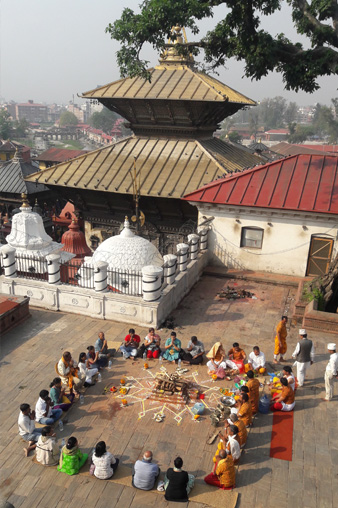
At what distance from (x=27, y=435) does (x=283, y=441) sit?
5.25 m

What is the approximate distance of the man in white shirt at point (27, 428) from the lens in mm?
8688

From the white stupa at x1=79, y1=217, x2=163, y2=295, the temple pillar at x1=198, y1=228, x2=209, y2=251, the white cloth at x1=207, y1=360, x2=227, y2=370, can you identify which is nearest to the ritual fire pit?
the white cloth at x1=207, y1=360, x2=227, y2=370

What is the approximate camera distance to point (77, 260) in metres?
19.6

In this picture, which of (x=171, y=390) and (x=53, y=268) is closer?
(x=171, y=390)

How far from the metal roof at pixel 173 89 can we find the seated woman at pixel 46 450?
17361 millimetres

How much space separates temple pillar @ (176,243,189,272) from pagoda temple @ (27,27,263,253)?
14.4 ft

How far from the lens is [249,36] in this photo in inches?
532

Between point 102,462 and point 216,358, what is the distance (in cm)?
445

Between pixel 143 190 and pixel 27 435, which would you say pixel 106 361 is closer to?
pixel 27 435

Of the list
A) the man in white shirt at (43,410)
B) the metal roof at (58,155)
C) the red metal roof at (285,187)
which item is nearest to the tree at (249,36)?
the red metal roof at (285,187)

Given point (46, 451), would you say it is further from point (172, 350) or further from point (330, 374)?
point (330, 374)

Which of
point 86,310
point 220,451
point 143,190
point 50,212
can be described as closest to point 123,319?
point 86,310

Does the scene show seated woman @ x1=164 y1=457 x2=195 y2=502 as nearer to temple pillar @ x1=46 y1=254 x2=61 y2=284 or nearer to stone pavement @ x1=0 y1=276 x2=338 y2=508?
stone pavement @ x1=0 y1=276 x2=338 y2=508

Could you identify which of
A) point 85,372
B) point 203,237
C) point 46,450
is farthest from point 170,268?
point 46,450
